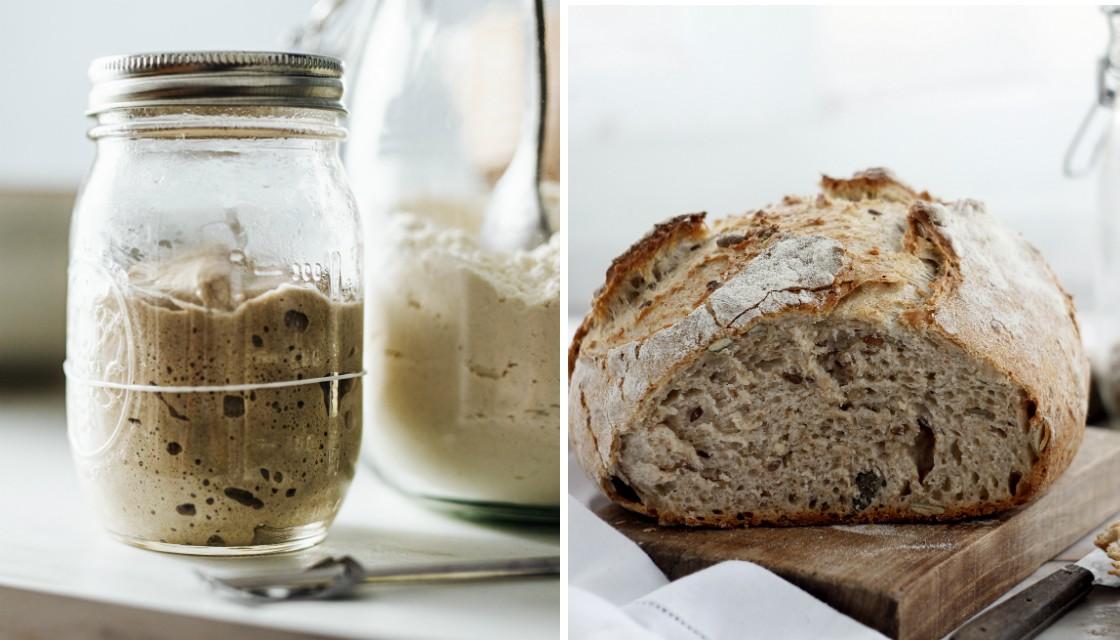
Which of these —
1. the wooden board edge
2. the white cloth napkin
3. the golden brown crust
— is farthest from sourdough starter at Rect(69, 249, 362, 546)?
the wooden board edge

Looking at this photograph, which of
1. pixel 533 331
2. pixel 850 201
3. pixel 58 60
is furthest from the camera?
pixel 58 60

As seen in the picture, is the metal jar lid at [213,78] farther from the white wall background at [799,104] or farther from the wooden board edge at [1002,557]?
the white wall background at [799,104]

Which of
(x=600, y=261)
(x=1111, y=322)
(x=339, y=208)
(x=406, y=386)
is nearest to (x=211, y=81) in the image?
(x=339, y=208)

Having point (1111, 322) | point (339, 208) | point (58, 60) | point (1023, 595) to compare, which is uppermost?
point (58, 60)

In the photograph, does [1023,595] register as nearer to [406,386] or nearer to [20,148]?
[406,386]

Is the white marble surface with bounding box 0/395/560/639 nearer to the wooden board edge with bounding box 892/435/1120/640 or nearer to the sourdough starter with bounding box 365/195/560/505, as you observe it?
the sourdough starter with bounding box 365/195/560/505

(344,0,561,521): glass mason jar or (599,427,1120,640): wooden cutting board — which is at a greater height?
(344,0,561,521): glass mason jar
